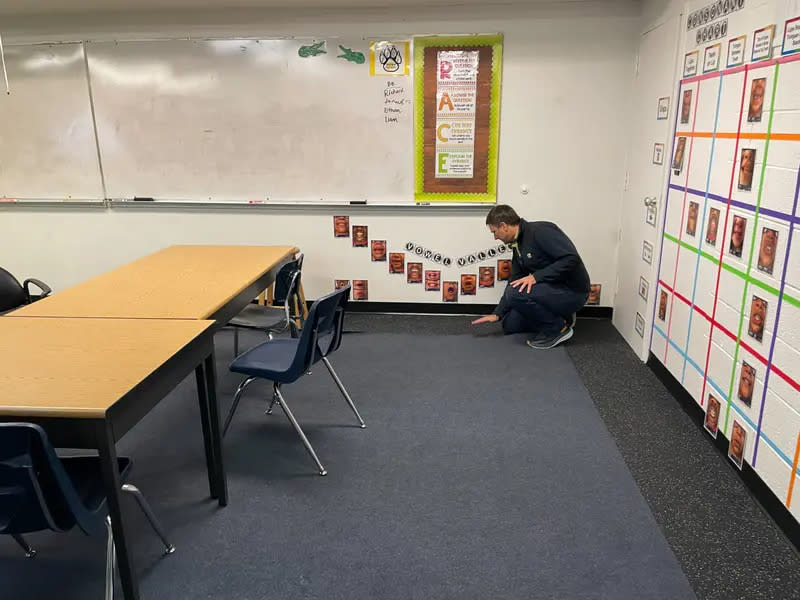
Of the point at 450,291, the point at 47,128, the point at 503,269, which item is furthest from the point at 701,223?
the point at 47,128

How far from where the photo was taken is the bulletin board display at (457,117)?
13.5 feet

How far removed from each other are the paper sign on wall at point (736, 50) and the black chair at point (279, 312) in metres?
2.35

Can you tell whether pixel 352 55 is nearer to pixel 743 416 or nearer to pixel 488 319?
pixel 488 319

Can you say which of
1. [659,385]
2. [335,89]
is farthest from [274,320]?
[659,385]

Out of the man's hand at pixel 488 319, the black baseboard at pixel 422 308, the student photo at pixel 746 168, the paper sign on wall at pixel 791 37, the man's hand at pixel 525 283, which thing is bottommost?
the black baseboard at pixel 422 308

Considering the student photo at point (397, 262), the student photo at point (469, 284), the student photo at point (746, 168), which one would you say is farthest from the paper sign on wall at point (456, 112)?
the student photo at point (746, 168)

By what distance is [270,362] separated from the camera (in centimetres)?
265

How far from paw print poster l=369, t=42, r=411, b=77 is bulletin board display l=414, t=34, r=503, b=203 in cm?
8

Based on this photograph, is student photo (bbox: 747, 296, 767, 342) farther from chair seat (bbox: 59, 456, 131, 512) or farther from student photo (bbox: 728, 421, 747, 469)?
chair seat (bbox: 59, 456, 131, 512)

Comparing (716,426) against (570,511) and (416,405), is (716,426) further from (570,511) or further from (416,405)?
(416,405)

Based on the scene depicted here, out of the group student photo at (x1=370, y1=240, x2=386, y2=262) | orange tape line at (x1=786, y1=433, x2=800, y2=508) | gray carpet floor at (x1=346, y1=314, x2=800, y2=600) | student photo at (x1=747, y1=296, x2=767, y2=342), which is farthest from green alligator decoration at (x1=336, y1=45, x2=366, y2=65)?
orange tape line at (x1=786, y1=433, x2=800, y2=508)

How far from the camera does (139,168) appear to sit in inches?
178

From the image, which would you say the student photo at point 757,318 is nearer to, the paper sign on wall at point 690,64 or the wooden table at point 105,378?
the paper sign on wall at point 690,64

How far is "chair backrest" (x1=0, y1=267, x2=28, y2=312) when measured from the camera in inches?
137
